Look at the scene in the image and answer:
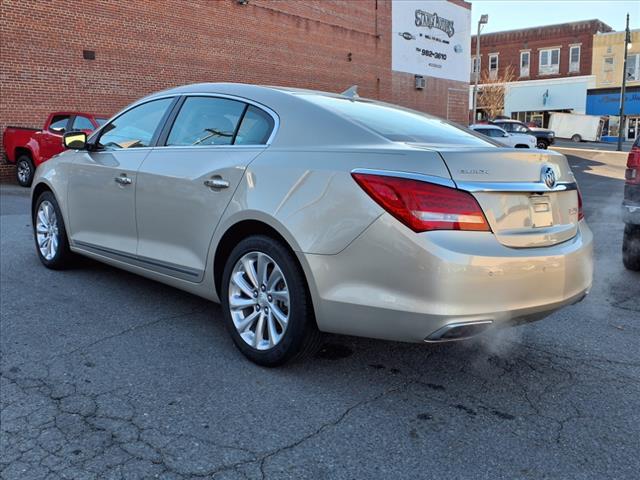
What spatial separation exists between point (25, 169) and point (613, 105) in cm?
4453

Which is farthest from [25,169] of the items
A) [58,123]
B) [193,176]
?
[193,176]

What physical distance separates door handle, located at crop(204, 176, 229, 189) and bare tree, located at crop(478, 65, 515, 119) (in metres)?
48.0

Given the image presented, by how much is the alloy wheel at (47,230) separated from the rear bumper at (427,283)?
11.0ft

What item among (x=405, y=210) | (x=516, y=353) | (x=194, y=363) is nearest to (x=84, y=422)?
(x=194, y=363)

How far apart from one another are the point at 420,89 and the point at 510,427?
27.4m

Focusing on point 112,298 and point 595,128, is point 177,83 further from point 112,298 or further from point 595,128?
point 595,128

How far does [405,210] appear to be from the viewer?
111 inches

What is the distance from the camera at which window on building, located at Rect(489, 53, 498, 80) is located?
5088 centimetres

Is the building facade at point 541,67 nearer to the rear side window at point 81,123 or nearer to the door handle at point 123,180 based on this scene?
the rear side window at point 81,123

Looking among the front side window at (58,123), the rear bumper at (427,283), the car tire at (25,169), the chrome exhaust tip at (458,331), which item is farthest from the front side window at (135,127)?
the car tire at (25,169)

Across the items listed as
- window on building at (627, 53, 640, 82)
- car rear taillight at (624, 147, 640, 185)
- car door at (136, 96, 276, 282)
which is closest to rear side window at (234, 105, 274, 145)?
car door at (136, 96, 276, 282)

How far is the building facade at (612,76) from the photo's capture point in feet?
149

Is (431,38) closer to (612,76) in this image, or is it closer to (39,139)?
(39,139)

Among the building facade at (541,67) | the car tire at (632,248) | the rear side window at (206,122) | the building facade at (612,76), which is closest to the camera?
the rear side window at (206,122)
